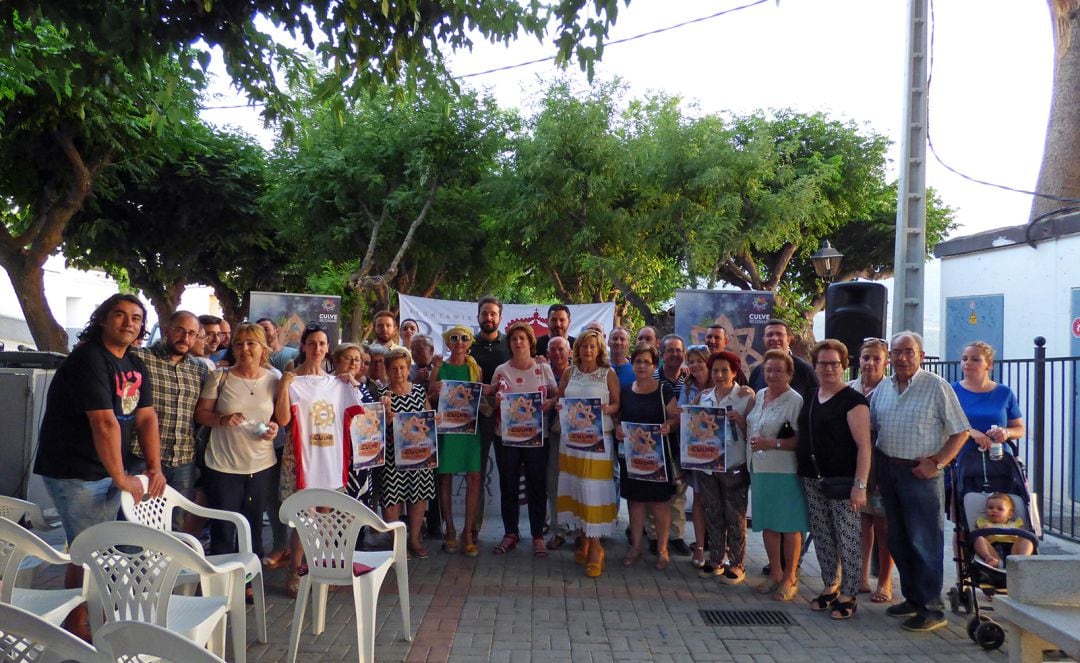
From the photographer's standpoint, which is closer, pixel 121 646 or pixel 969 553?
pixel 121 646

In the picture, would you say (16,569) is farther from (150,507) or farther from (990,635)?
(990,635)

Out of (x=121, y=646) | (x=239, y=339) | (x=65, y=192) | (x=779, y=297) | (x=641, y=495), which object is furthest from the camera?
(x=779, y=297)

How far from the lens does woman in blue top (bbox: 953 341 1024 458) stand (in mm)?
6242

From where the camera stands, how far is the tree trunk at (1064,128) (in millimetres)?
15305

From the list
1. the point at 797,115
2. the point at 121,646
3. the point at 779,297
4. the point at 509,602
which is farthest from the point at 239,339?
the point at 797,115

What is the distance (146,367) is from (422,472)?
2.61 m


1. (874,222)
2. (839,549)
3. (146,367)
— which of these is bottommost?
(839,549)

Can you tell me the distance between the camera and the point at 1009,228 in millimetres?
12883

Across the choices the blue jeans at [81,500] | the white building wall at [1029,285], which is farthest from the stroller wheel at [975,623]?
the white building wall at [1029,285]

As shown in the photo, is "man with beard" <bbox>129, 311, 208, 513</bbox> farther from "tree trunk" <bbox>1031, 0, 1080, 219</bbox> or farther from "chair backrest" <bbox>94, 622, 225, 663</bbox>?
"tree trunk" <bbox>1031, 0, 1080, 219</bbox>

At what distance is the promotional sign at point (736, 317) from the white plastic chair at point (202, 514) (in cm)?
592

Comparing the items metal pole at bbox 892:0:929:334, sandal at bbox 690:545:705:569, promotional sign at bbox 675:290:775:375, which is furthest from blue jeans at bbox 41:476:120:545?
metal pole at bbox 892:0:929:334

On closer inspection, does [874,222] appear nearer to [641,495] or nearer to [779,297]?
[779,297]

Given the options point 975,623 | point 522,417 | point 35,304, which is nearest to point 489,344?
point 522,417
